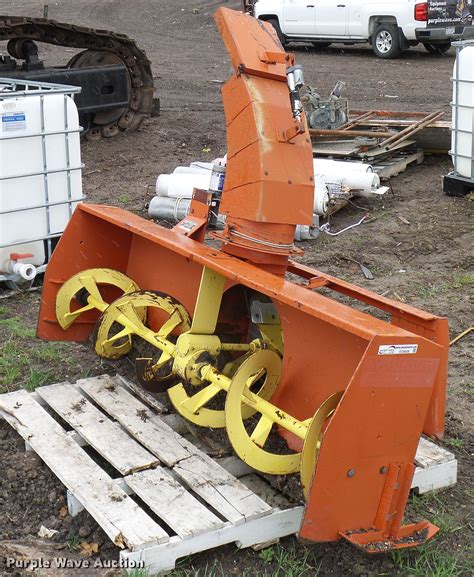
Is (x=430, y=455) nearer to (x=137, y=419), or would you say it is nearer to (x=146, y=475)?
(x=146, y=475)

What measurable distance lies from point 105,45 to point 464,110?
4.50 metres

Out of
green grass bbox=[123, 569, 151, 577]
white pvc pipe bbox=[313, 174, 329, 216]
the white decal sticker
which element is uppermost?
the white decal sticker

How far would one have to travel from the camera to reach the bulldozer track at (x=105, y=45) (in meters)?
10.4

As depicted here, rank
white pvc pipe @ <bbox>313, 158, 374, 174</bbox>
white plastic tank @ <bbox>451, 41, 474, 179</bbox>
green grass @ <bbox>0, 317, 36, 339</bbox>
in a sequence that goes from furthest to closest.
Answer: white pvc pipe @ <bbox>313, 158, 374, 174</bbox> → white plastic tank @ <bbox>451, 41, 474, 179</bbox> → green grass @ <bbox>0, 317, 36, 339</bbox>

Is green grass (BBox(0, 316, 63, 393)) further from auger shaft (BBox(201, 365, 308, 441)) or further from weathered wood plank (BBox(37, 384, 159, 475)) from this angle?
auger shaft (BBox(201, 365, 308, 441))

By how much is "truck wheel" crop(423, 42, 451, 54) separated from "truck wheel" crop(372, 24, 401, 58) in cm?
75

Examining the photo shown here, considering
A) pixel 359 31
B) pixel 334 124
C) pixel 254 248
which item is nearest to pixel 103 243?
pixel 254 248

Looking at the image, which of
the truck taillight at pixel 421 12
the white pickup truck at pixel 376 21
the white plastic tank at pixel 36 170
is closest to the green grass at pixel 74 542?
the white plastic tank at pixel 36 170

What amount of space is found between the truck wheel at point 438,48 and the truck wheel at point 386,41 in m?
0.75

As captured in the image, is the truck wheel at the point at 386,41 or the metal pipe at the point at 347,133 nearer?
the metal pipe at the point at 347,133

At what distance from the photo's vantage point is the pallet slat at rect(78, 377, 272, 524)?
3.83m

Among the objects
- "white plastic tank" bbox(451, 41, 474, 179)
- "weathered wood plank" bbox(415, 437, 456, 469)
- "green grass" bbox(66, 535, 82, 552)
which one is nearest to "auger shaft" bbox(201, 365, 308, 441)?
"weathered wood plank" bbox(415, 437, 456, 469)

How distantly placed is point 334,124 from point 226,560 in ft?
23.0

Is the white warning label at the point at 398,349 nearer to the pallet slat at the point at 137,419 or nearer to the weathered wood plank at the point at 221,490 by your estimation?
the weathered wood plank at the point at 221,490
